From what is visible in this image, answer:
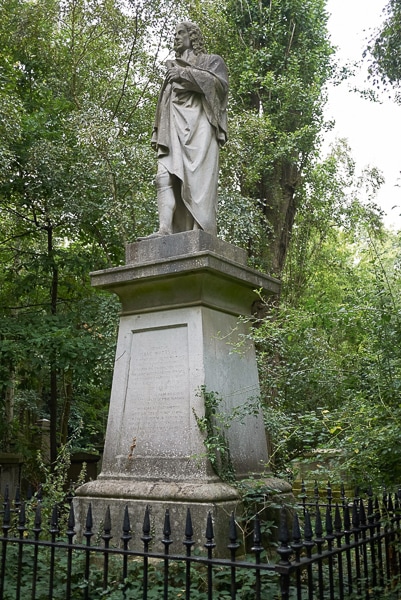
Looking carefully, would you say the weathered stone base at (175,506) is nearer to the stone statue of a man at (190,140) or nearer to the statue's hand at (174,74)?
the stone statue of a man at (190,140)

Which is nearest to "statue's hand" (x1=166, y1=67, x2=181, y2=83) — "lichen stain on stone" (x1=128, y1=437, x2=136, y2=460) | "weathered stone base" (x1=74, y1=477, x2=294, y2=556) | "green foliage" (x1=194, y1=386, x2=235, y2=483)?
"green foliage" (x1=194, y1=386, x2=235, y2=483)

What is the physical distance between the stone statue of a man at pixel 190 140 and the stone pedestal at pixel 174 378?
1.51ft

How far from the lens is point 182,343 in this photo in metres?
5.10

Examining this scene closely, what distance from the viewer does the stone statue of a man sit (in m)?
5.64

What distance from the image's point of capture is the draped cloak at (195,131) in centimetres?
565

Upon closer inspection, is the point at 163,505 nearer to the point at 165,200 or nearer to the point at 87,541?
the point at 87,541

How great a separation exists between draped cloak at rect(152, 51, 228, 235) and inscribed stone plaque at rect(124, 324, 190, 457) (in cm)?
110

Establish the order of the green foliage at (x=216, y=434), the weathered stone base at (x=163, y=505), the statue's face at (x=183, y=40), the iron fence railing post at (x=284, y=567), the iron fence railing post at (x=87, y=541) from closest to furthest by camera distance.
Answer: the iron fence railing post at (x=284, y=567) < the iron fence railing post at (x=87, y=541) < the weathered stone base at (x=163, y=505) < the green foliage at (x=216, y=434) < the statue's face at (x=183, y=40)

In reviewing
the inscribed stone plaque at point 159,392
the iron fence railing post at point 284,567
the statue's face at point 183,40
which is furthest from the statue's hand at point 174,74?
the iron fence railing post at point 284,567

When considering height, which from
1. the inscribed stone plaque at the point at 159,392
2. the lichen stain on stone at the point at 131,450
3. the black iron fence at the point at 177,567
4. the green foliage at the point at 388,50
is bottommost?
the black iron fence at the point at 177,567

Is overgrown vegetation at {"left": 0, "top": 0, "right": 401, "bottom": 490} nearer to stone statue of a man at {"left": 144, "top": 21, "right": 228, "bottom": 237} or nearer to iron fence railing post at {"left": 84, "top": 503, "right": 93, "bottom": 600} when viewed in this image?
stone statue of a man at {"left": 144, "top": 21, "right": 228, "bottom": 237}

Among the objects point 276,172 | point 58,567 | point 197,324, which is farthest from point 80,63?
point 58,567

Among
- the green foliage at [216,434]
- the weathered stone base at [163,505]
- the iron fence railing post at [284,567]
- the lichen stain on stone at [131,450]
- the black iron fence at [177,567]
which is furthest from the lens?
the lichen stain on stone at [131,450]

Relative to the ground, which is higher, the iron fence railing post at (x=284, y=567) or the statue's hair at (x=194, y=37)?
the statue's hair at (x=194, y=37)
